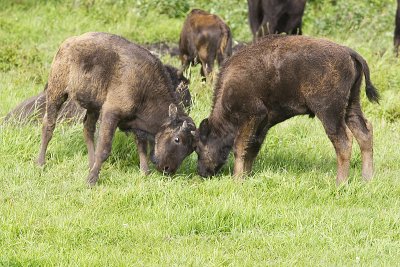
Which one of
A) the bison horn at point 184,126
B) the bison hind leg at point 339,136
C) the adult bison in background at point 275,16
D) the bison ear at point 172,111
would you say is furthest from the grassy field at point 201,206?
the adult bison in background at point 275,16

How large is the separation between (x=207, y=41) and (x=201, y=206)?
6164 millimetres

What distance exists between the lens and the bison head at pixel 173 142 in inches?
334

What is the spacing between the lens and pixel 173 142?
8.48 meters

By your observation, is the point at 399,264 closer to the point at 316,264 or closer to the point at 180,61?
the point at 316,264

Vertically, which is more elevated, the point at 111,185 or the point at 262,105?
the point at 262,105

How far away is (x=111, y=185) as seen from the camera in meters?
8.27

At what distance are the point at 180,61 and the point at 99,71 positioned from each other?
18.6 ft

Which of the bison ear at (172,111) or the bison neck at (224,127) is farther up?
the bison ear at (172,111)

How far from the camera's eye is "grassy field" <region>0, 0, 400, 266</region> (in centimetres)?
652

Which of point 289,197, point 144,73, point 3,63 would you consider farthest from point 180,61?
point 289,197

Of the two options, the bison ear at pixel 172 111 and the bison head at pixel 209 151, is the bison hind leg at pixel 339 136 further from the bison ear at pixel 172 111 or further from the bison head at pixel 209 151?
the bison ear at pixel 172 111

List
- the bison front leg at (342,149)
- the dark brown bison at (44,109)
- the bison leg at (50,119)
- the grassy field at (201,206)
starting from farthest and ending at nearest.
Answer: the dark brown bison at (44,109) → the bison leg at (50,119) → the bison front leg at (342,149) → the grassy field at (201,206)

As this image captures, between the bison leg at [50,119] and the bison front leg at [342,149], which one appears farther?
the bison leg at [50,119]

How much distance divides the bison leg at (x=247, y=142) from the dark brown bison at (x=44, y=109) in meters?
1.41
